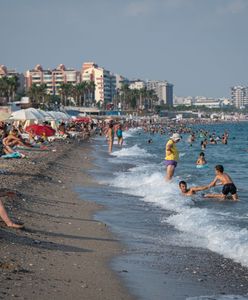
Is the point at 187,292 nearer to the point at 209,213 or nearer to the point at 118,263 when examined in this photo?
the point at 118,263

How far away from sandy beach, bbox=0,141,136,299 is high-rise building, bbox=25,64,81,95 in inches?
6450

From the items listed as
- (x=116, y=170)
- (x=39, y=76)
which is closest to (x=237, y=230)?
(x=116, y=170)

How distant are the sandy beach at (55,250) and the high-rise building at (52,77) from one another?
16383 centimetres

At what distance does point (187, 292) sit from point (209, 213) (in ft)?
17.4

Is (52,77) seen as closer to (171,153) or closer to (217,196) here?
(171,153)

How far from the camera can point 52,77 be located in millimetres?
175500

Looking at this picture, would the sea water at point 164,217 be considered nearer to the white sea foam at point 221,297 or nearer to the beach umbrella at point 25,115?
the white sea foam at point 221,297

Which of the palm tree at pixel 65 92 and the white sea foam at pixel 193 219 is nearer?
the white sea foam at pixel 193 219

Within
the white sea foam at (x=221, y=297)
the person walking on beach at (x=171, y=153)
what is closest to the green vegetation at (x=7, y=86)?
the person walking on beach at (x=171, y=153)

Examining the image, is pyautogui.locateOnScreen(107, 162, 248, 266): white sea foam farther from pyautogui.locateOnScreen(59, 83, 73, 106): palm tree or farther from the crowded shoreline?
pyautogui.locateOnScreen(59, 83, 73, 106): palm tree

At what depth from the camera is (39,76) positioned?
578 feet

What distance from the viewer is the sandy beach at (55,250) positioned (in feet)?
17.7

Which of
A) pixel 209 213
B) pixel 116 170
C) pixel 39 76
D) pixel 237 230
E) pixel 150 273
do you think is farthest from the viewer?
pixel 39 76

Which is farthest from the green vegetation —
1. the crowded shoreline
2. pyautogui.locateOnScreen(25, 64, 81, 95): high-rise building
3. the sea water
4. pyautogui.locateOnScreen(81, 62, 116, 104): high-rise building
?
the crowded shoreline
